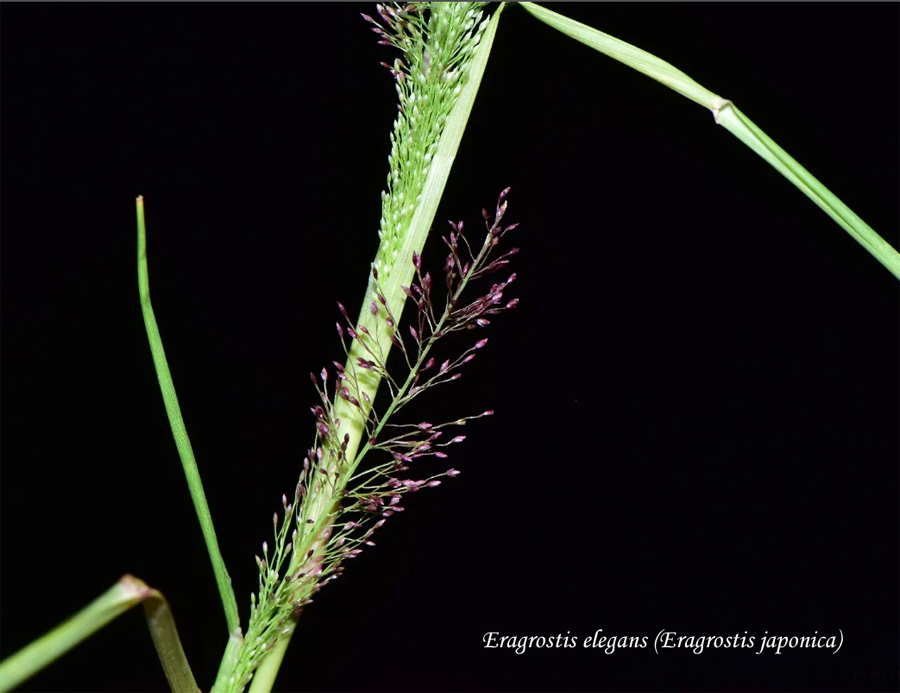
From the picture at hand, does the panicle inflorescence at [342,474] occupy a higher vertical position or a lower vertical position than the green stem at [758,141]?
lower

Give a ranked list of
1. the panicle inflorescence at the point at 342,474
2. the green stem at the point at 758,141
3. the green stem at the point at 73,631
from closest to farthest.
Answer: the green stem at the point at 73,631, the green stem at the point at 758,141, the panicle inflorescence at the point at 342,474

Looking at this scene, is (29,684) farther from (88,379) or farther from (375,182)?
(375,182)

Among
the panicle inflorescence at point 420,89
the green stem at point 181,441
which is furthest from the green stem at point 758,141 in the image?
the green stem at point 181,441

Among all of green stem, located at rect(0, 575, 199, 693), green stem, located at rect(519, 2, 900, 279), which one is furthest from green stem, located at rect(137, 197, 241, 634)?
green stem, located at rect(519, 2, 900, 279)

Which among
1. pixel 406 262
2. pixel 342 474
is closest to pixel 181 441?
pixel 342 474

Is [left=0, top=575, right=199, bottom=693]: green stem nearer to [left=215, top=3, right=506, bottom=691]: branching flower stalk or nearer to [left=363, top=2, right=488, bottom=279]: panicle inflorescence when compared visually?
[left=215, top=3, right=506, bottom=691]: branching flower stalk

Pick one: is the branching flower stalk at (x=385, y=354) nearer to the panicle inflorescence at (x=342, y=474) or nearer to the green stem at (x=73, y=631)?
the panicle inflorescence at (x=342, y=474)

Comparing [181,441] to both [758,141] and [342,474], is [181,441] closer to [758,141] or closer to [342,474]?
[342,474]
